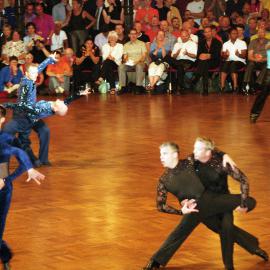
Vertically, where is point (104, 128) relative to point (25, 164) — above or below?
below

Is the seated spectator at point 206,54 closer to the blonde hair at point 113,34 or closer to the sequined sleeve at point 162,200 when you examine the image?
the blonde hair at point 113,34

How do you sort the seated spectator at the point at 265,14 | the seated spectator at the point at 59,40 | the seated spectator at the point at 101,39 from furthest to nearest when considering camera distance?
the seated spectator at the point at 59,40, the seated spectator at the point at 101,39, the seated spectator at the point at 265,14

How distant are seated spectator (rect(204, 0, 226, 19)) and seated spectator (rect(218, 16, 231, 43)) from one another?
44.0 inches

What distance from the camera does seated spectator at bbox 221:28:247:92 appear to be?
69.1 ft

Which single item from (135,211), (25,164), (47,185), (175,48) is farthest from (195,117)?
(25,164)

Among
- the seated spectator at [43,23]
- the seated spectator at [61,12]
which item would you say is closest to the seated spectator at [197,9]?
the seated spectator at [61,12]

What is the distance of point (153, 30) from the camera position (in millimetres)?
22234

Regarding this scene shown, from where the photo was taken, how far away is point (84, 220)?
9.36 m

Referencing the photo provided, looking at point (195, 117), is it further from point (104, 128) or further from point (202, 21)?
point (202, 21)

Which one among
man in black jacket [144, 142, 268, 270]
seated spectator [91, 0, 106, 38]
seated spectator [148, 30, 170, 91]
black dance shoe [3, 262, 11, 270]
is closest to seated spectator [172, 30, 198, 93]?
seated spectator [148, 30, 170, 91]

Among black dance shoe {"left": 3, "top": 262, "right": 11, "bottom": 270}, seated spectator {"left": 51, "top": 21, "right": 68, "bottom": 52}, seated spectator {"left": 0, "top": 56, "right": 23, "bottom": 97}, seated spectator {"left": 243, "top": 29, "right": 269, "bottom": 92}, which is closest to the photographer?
black dance shoe {"left": 3, "top": 262, "right": 11, "bottom": 270}

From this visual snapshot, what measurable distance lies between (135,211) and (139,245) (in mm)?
1412

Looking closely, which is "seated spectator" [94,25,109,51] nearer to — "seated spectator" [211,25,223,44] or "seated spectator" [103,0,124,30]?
"seated spectator" [103,0,124,30]

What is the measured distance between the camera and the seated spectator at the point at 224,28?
21828 millimetres
